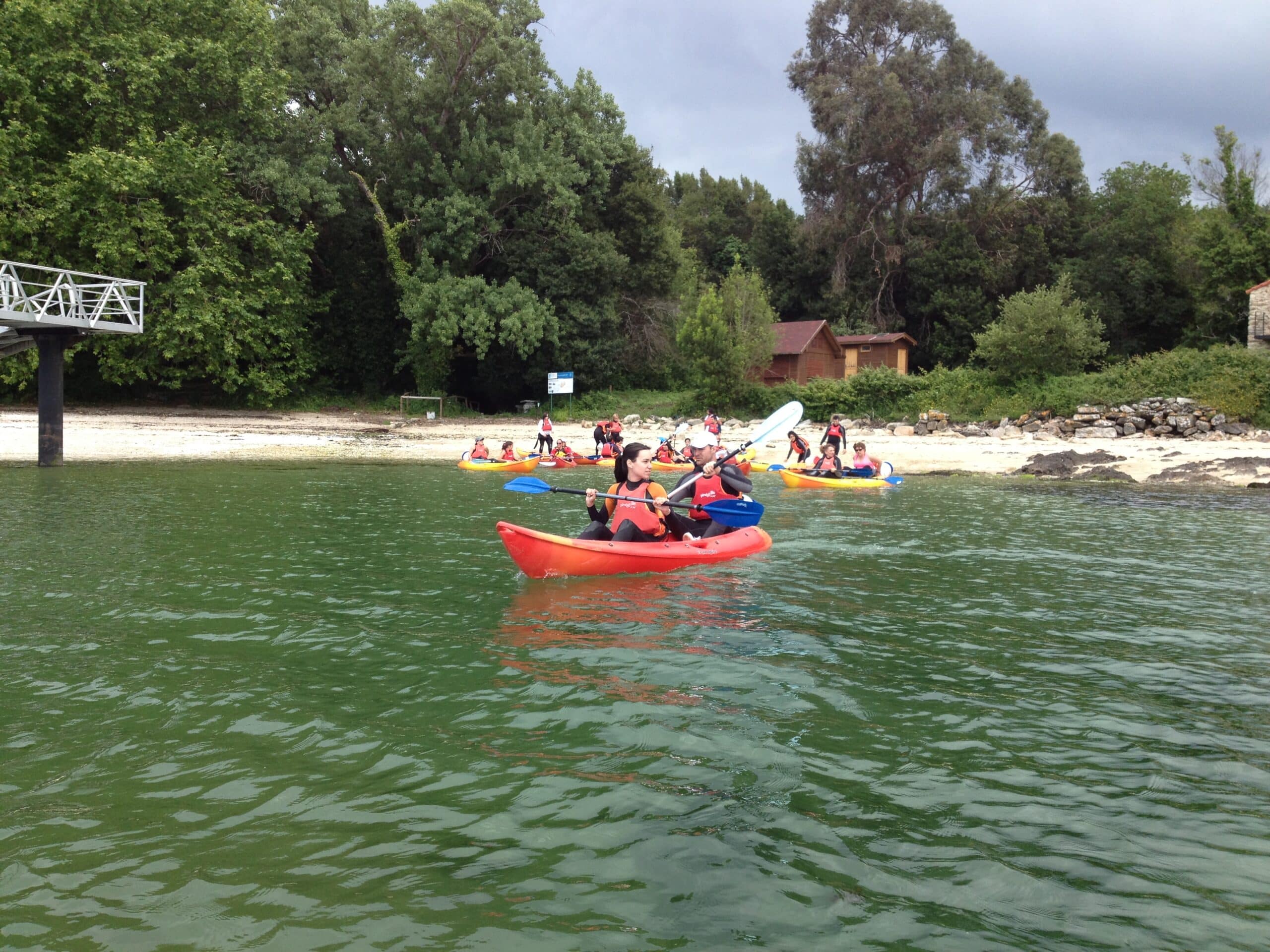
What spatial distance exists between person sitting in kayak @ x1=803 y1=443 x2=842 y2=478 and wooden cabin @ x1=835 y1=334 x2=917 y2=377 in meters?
24.5

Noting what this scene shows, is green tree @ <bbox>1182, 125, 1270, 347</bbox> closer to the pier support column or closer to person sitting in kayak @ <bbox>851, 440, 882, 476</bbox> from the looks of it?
person sitting in kayak @ <bbox>851, 440, 882, 476</bbox>

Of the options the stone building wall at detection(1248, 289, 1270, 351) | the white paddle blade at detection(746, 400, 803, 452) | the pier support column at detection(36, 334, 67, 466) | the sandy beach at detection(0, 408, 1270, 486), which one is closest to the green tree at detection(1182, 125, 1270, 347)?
the stone building wall at detection(1248, 289, 1270, 351)

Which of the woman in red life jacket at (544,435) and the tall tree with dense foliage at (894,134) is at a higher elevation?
the tall tree with dense foliage at (894,134)

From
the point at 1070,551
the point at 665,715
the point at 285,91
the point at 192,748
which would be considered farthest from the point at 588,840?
the point at 285,91

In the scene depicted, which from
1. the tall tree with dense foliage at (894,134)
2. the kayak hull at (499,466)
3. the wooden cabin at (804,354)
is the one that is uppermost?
the tall tree with dense foliage at (894,134)

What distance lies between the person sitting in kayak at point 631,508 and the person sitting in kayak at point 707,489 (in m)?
0.65

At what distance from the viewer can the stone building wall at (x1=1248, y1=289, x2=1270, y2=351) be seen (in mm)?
28953

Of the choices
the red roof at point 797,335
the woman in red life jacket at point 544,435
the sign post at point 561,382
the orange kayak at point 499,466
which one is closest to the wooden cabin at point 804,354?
the red roof at point 797,335

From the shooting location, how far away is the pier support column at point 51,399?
1978 cm

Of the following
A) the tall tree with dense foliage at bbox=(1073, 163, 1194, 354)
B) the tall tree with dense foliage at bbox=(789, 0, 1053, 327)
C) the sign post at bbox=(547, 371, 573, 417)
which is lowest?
the sign post at bbox=(547, 371, 573, 417)

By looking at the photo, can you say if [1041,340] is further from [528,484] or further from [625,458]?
[625,458]

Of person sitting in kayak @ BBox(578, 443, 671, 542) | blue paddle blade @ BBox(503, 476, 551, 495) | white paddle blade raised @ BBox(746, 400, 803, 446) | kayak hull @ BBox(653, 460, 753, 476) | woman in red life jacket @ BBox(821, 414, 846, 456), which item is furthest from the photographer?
kayak hull @ BBox(653, 460, 753, 476)

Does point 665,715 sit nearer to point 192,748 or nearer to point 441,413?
point 192,748

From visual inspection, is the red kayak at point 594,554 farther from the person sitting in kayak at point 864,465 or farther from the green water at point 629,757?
the person sitting in kayak at point 864,465
